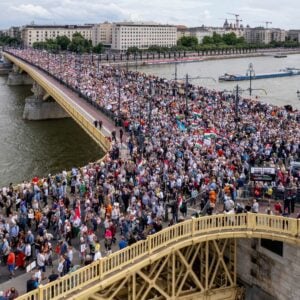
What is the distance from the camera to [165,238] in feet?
59.1

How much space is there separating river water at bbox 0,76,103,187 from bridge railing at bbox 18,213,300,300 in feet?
75.0

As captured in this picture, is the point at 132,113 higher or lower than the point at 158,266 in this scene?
higher

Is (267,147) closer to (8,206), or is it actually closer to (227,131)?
(227,131)

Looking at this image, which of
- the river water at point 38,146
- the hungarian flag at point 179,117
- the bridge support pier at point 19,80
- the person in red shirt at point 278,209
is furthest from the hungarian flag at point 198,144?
the bridge support pier at point 19,80

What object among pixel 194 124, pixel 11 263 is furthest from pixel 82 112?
pixel 11 263

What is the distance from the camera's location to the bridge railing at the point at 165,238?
50.7 feet

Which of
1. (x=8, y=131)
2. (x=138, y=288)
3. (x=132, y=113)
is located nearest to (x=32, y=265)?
(x=138, y=288)

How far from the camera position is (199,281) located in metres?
19.8

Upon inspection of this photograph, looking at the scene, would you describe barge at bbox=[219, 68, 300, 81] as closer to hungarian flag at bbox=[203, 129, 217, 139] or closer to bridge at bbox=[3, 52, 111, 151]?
bridge at bbox=[3, 52, 111, 151]

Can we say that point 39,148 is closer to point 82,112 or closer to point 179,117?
point 82,112

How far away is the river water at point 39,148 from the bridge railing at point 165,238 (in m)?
22.9

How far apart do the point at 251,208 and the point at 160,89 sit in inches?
1729

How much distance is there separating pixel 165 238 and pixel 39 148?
34644mm

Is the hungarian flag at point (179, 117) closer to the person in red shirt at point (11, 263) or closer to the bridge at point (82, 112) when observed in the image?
the bridge at point (82, 112)
